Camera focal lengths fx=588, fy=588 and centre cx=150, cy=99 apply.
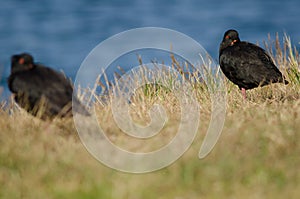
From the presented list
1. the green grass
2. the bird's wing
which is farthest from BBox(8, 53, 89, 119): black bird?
the green grass

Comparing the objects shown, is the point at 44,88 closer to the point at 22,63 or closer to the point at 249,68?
the point at 22,63

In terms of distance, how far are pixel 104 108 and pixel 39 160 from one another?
186 cm

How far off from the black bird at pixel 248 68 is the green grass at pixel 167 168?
1532 mm

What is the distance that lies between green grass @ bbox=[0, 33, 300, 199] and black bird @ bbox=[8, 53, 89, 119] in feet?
0.48

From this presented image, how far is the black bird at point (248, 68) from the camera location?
754cm

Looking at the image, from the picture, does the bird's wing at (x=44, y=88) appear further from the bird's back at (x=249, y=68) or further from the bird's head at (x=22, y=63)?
the bird's back at (x=249, y=68)

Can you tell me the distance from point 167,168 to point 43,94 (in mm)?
1564

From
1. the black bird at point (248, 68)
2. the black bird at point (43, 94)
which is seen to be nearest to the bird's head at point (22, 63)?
the black bird at point (43, 94)

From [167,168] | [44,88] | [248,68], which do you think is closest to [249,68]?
[248,68]

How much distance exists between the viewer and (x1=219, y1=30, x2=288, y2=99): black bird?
7545mm

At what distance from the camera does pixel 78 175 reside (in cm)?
459

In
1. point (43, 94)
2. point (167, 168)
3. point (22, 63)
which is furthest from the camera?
point (22, 63)

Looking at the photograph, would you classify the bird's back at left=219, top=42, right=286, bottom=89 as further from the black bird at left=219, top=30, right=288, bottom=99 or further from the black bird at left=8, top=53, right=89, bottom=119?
the black bird at left=8, top=53, right=89, bottom=119

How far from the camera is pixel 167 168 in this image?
4723 millimetres
